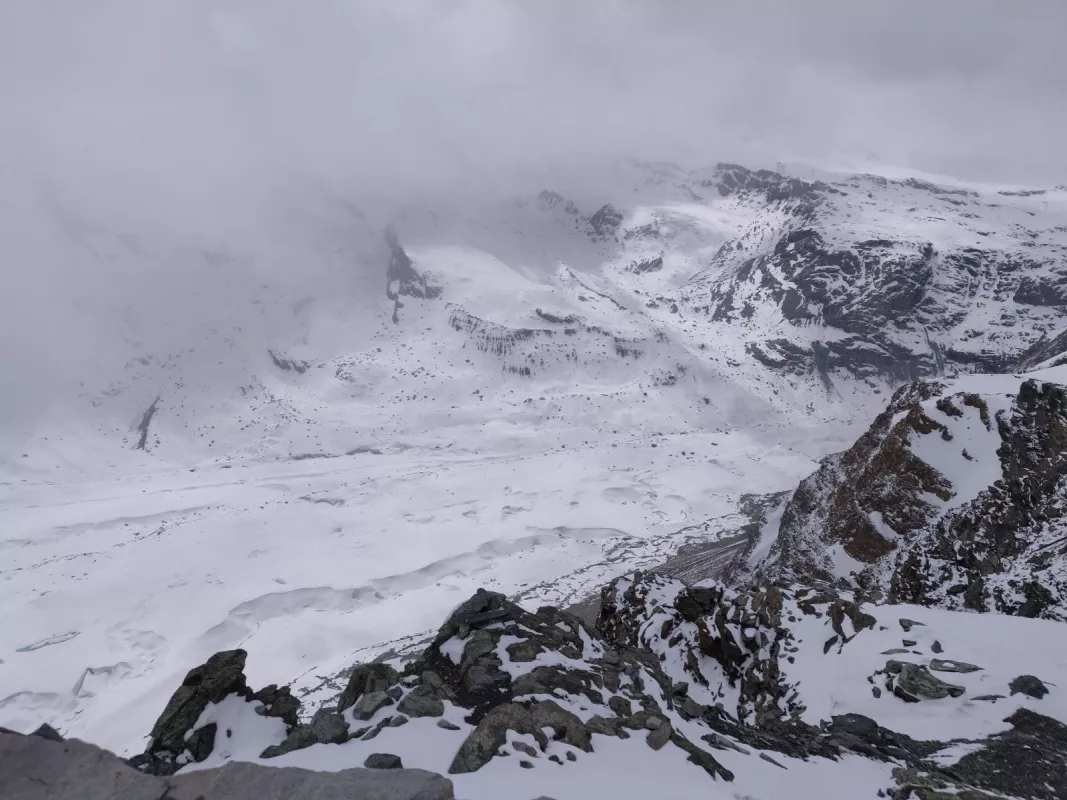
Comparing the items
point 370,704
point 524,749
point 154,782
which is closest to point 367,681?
point 370,704

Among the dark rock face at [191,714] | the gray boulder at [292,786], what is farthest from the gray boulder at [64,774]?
the dark rock face at [191,714]

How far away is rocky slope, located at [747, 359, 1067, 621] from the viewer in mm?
22844

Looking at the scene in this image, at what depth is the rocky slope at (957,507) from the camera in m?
22.8

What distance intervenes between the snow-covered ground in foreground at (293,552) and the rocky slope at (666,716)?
41.8m

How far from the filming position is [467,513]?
84.4 metres

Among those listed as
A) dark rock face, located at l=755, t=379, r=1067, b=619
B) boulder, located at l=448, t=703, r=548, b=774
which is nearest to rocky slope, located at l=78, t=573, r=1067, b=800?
boulder, located at l=448, t=703, r=548, b=774

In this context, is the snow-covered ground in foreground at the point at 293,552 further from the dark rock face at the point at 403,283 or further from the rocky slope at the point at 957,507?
the dark rock face at the point at 403,283

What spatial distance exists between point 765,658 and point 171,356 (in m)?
163

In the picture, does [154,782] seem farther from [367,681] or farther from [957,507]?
[957,507]

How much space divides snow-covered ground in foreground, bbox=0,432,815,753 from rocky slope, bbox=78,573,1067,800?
41820mm

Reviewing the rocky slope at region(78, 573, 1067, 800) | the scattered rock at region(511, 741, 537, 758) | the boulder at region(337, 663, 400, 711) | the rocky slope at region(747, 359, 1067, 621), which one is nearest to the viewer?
the scattered rock at region(511, 741, 537, 758)

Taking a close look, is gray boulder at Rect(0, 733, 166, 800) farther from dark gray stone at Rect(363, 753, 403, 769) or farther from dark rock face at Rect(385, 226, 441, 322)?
dark rock face at Rect(385, 226, 441, 322)

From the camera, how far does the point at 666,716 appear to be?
37.4 ft

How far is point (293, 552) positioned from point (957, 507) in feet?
230
